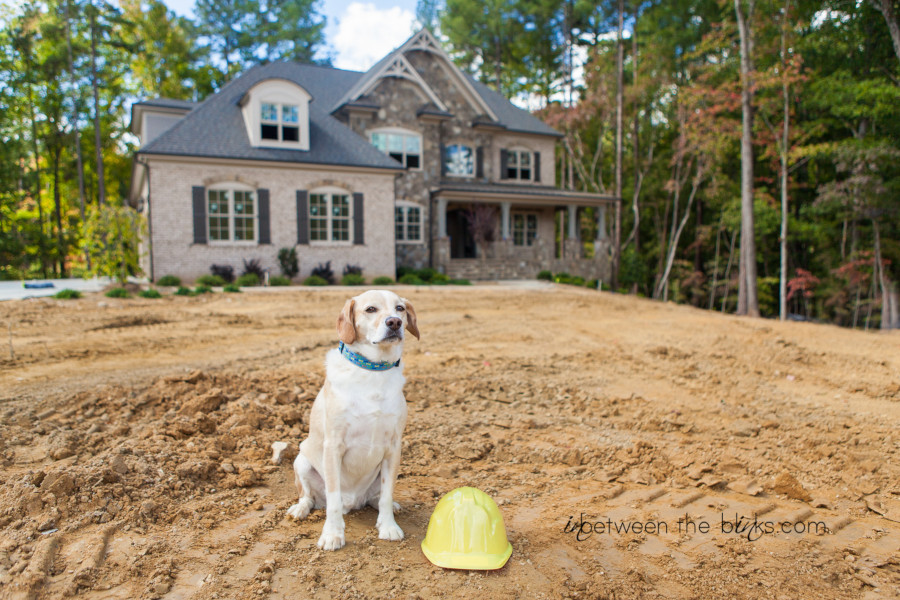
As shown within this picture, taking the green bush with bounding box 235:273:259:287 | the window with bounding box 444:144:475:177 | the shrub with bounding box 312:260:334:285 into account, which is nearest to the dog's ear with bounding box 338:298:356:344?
the green bush with bounding box 235:273:259:287

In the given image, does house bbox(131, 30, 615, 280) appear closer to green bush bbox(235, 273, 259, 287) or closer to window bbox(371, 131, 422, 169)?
window bbox(371, 131, 422, 169)

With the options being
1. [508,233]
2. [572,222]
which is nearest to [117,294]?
[508,233]

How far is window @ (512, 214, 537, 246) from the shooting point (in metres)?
25.1

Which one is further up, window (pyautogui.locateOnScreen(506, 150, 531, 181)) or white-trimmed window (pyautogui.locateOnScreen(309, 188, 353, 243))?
window (pyautogui.locateOnScreen(506, 150, 531, 181))

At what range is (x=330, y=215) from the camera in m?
19.5

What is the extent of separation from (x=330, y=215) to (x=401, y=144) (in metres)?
4.96

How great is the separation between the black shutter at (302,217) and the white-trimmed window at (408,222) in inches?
165

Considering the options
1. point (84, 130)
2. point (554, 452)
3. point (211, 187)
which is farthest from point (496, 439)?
point (84, 130)

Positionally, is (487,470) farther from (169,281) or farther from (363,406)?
(169,281)

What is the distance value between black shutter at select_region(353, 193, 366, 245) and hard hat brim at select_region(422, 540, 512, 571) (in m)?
17.3

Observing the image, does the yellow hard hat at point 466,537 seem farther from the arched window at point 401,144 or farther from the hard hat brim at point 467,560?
the arched window at point 401,144

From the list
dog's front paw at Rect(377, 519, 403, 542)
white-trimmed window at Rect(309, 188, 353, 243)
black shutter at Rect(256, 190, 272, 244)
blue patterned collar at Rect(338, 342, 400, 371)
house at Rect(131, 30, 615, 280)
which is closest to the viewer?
blue patterned collar at Rect(338, 342, 400, 371)

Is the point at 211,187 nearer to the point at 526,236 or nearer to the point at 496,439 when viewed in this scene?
the point at 526,236

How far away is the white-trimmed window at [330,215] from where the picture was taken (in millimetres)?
19219
